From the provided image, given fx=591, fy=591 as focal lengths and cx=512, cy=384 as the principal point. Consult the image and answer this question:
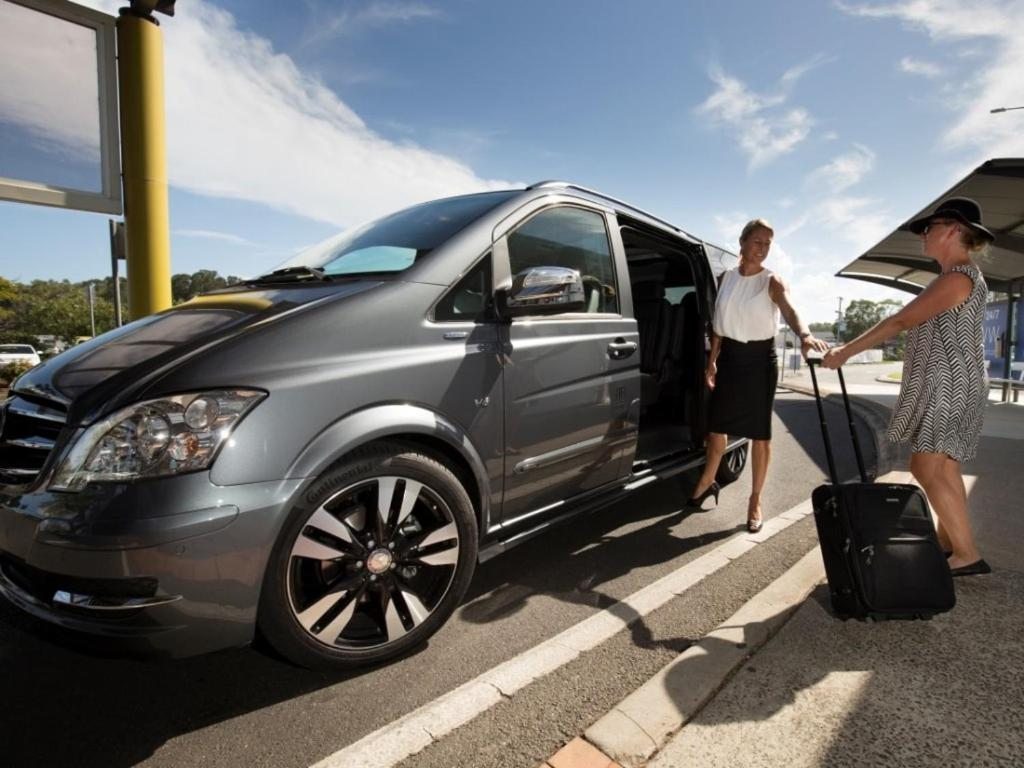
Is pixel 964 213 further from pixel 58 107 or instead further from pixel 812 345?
pixel 58 107

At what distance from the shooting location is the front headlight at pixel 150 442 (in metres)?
1.63

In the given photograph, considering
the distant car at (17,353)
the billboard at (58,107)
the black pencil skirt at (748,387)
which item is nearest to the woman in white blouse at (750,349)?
the black pencil skirt at (748,387)

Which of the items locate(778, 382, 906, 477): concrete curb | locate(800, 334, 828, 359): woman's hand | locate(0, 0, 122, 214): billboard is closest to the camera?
locate(800, 334, 828, 359): woman's hand

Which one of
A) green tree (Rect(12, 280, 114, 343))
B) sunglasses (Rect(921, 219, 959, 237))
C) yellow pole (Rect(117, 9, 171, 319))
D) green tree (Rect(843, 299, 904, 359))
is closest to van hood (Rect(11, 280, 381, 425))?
sunglasses (Rect(921, 219, 959, 237))

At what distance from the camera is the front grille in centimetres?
178

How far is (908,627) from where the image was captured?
2.36m

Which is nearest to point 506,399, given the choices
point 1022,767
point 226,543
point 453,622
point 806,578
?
point 453,622

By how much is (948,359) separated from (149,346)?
10.7 feet

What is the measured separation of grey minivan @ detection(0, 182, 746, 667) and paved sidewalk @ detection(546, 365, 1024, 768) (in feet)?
2.78

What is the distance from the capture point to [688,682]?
1.99 metres

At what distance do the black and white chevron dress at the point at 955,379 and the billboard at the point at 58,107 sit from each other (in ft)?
21.7

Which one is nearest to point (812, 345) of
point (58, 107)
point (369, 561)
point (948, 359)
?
point (948, 359)

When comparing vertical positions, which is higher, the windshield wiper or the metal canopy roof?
the metal canopy roof

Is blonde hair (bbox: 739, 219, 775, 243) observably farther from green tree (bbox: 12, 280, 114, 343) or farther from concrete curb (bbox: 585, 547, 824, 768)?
green tree (bbox: 12, 280, 114, 343)
